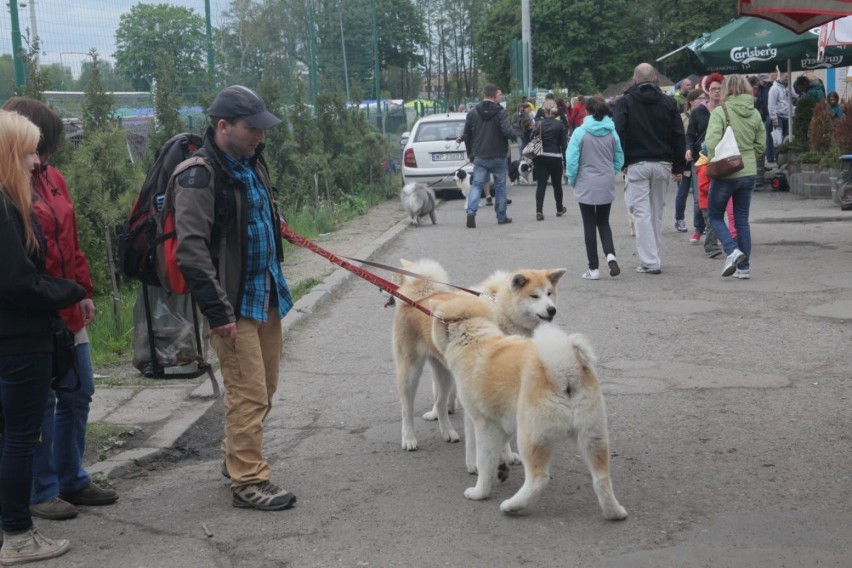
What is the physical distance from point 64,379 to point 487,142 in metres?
12.2

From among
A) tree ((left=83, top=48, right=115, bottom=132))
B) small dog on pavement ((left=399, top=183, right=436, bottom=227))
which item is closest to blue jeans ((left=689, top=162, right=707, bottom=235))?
small dog on pavement ((left=399, top=183, right=436, bottom=227))

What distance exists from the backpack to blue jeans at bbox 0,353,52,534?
0.74 metres

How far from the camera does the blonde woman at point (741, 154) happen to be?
10.5 m

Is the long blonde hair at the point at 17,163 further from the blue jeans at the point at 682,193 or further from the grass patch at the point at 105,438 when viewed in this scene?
the blue jeans at the point at 682,193

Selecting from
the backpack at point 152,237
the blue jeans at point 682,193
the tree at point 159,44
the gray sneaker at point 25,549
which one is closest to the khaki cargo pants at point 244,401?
the backpack at point 152,237

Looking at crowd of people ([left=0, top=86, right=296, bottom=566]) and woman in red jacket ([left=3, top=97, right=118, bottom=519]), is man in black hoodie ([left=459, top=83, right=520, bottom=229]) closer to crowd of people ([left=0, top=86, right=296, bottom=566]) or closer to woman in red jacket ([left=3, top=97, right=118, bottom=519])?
crowd of people ([left=0, top=86, right=296, bottom=566])

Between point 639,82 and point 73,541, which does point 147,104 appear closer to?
point 639,82

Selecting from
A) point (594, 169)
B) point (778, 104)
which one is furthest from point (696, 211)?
point (778, 104)

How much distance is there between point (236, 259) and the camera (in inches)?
185

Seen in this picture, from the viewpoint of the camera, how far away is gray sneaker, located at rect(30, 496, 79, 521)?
15.5ft

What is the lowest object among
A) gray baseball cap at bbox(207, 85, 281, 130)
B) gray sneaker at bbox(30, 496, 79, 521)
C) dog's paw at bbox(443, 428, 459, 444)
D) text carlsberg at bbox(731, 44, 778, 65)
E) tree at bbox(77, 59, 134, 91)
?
dog's paw at bbox(443, 428, 459, 444)

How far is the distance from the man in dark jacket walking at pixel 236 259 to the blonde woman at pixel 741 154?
6986 mm

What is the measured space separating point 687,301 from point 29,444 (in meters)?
7.05

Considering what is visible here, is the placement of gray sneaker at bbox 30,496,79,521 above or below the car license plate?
below
